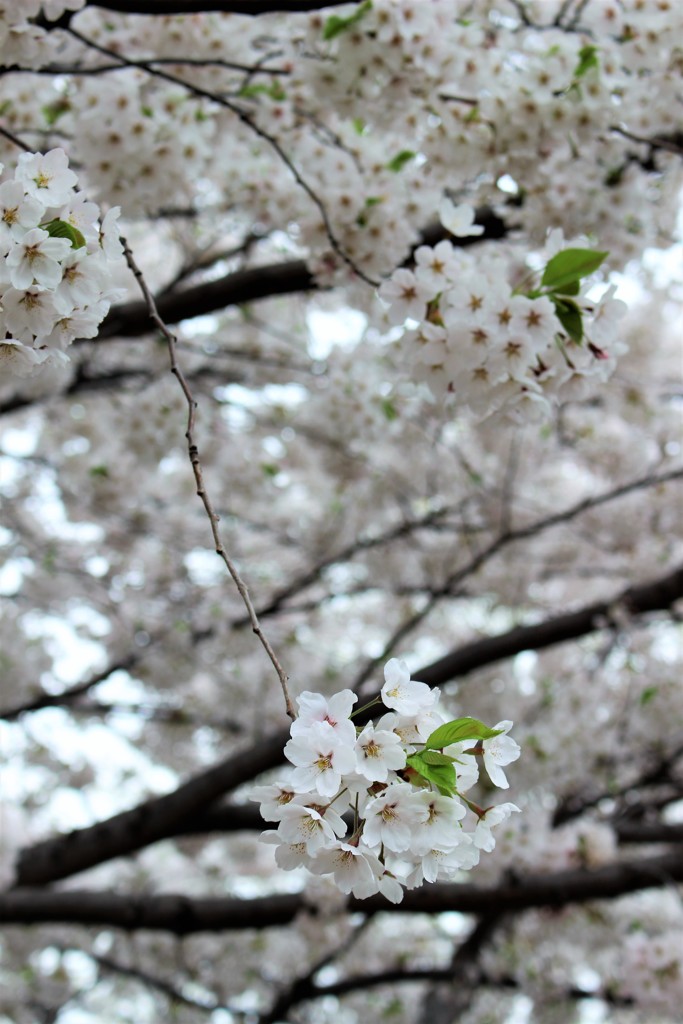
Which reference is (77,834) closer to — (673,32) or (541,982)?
(541,982)

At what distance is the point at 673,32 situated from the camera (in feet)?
8.22

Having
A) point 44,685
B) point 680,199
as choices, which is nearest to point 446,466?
point 44,685

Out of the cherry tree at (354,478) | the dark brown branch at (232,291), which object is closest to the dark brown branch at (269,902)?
the cherry tree at (354,478)

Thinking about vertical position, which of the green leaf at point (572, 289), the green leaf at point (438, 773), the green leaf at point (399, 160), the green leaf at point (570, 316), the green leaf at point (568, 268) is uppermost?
the green leaf at point (568, 268)

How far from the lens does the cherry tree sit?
56.7 inches

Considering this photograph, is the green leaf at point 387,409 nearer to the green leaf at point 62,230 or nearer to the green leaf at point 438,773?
the green leaf at point 62,230

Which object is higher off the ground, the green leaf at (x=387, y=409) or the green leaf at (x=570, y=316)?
the green leaf at (x=570, y=316)

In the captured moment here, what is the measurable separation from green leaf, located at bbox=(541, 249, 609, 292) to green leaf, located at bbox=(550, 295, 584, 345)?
29 millimetres

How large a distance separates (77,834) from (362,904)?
1383mm

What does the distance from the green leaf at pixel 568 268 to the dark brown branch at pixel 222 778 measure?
6.04 feet

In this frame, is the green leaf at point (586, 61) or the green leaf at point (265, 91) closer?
the green leaf at point (586, 61)

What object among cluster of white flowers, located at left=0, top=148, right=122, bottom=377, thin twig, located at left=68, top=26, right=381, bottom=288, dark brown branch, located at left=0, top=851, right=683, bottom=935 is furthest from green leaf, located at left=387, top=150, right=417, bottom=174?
dark brown branch, located at left=0, top=851, right=683, bottom=935

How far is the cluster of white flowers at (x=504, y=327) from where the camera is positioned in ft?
5.85

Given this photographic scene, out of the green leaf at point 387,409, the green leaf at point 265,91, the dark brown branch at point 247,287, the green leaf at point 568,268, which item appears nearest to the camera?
the green leaf at point 568,268
